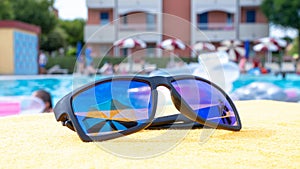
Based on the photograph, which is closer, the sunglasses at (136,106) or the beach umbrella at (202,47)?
the sunglasses at (136,106)

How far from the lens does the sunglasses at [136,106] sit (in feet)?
3.16

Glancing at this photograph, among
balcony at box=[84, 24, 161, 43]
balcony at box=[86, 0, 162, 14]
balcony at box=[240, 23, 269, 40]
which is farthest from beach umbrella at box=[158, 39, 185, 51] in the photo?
balcony at box=[240, 23, 269, 40]

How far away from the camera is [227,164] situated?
73 centimetres

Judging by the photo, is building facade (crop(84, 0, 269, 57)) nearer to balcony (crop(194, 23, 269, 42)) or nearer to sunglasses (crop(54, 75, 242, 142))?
balcony (crop(194, 23, 269, 42))

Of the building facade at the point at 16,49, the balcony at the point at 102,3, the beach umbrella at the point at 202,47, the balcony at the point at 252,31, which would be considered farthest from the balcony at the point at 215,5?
the beach umbrella at the point at 202,47

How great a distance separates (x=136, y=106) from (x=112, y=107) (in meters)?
0.08

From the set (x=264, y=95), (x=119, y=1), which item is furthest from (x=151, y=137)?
(x=119, y=1)

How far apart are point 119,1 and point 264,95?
642 inches

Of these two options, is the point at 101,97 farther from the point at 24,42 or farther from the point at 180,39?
the point at 24,42

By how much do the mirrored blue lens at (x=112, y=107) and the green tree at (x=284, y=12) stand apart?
19.6 meters

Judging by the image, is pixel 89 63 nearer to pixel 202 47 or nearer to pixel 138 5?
pixel 202 47

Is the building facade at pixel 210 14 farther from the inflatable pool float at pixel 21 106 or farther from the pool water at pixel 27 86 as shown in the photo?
the inflatable pool float at pixel 21 106

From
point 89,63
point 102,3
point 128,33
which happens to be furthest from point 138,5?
point 89,63

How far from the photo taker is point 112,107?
1.07 meters
